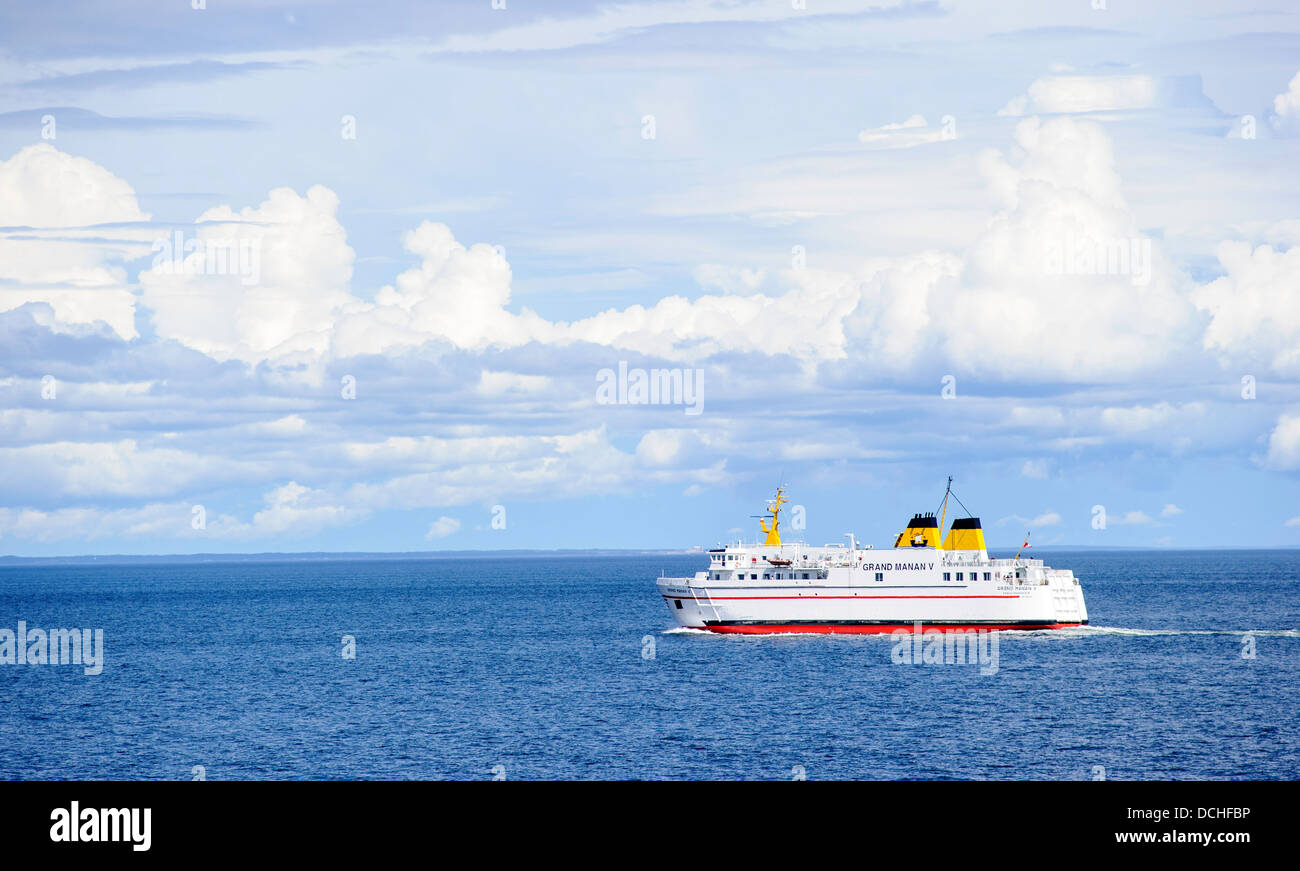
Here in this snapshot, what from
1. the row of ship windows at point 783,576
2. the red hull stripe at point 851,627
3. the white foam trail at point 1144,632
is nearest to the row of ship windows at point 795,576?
the row of ship windows at point 783,576

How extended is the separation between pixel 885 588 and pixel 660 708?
25.9m

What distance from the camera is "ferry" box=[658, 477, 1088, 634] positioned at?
245ft

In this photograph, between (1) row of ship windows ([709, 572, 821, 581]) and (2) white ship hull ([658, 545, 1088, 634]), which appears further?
(1) row of ship windows ([709, 572, 821, 581])

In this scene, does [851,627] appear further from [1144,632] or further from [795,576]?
[1144,632]

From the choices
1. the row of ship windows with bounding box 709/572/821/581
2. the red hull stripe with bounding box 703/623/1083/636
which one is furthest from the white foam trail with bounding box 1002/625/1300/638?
the row of ship windows with bounding box 709/572/821/581

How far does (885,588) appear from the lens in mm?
75500

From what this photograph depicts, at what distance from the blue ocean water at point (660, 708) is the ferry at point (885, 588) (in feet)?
5.09

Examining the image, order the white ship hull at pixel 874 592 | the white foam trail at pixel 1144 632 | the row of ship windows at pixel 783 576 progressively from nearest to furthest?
the white ship hull at pixel 874 592 → the row of ship windows at pixel 783 576 → the white foam trail at pixel 1144 632

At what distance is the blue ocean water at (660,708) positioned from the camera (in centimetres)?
4241

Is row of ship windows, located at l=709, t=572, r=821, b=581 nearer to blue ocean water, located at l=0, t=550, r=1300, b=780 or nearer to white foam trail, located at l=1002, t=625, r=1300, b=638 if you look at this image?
blue ocean water, located at l=0, t=550, r=1300, b=780

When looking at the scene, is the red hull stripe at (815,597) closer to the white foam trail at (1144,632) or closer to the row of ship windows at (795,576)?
the row of ship windows at (795,576)

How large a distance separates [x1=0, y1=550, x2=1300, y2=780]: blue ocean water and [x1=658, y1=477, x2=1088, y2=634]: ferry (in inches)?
61.1

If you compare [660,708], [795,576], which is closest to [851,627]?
[795,576]
